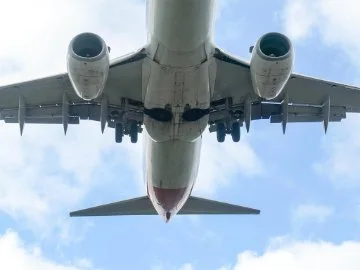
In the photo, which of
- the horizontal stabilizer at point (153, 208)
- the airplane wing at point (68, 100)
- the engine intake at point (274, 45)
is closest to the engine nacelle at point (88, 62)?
the airplane wing at point (68, 100)

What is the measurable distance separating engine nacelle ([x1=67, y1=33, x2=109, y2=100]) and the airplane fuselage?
1.50m

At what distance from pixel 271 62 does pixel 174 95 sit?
3033 millimetres

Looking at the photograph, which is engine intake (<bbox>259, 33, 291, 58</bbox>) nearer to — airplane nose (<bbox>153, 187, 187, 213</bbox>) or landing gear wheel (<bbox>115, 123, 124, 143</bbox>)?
airplane nose (<bbox>153, 187, 187, 213</bbox>)

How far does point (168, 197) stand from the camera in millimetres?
23500

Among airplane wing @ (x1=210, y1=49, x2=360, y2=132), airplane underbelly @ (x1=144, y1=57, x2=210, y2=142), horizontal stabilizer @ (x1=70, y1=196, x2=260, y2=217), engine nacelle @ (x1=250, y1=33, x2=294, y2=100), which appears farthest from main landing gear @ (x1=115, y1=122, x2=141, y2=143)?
engine nacelle @ (x1=250, y1=33, x2=294, y2=100)

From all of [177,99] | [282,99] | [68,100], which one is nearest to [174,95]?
[177,99]

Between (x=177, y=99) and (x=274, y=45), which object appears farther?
(x=177, y=99)

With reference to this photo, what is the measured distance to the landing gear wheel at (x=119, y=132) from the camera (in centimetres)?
2380

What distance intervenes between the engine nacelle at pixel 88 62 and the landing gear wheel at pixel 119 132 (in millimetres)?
4822

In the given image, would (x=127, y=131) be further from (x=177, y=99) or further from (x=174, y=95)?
(x=174, y=95)

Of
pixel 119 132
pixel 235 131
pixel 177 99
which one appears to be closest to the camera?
pixel 177 99

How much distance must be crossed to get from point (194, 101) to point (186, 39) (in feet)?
7.94

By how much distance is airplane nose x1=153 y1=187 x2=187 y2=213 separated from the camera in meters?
23.0

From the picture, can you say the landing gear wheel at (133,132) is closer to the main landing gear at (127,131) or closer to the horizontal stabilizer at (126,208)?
the main landing gear at (127,131)
